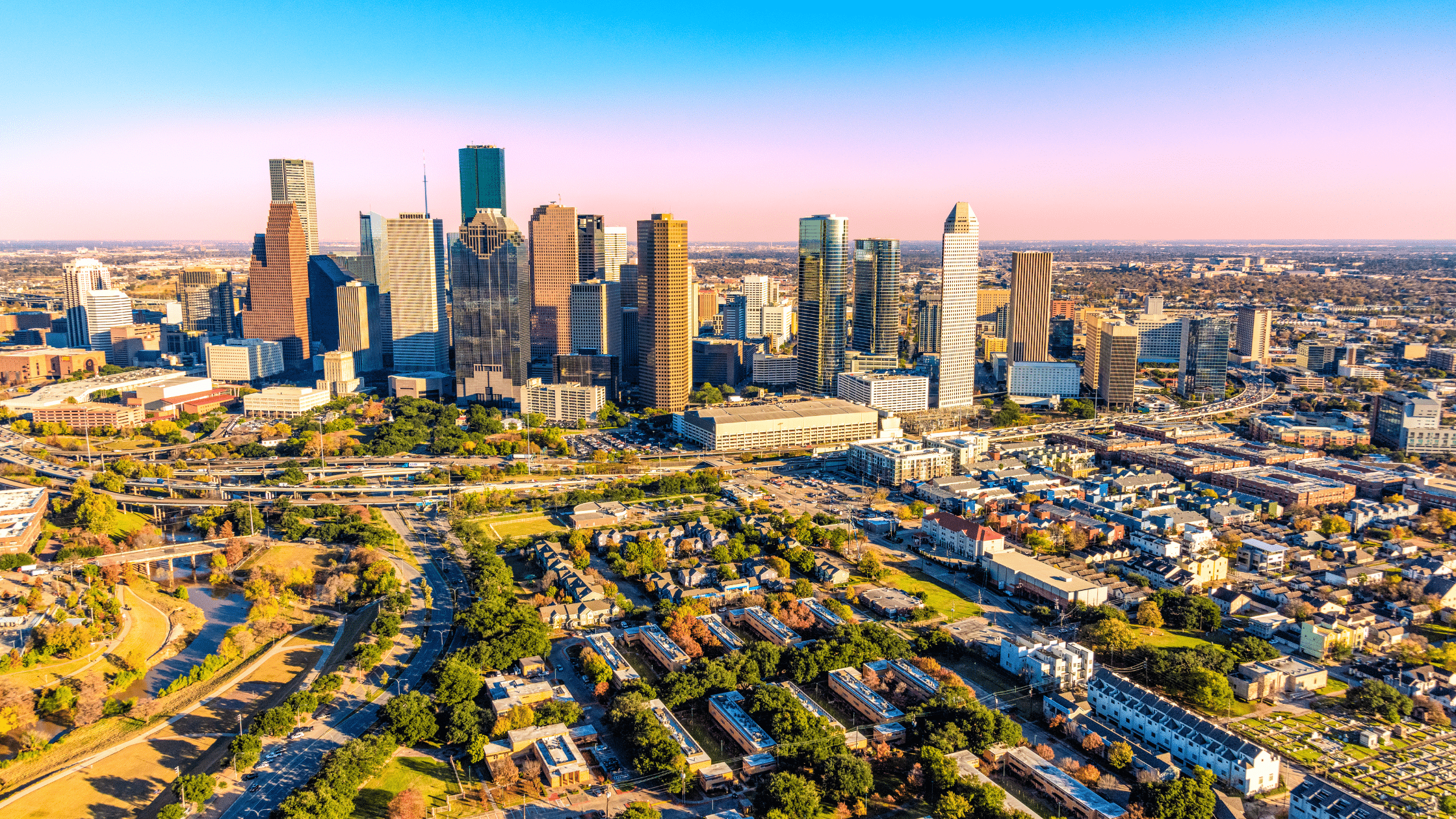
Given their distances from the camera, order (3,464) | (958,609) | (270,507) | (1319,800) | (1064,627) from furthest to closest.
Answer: (3,464) < (270,507) < (958,609) < (1064,627) < (1319,800)

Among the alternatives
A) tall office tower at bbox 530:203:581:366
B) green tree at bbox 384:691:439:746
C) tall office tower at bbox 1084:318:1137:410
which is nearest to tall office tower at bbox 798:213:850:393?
tall office tower at bbox 1084:318:1137:410

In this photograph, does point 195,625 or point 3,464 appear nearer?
point 195,625

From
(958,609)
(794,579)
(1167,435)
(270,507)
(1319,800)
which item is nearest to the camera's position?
(1319,800)

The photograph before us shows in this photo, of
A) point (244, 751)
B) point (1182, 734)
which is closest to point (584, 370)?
point (244, 751)

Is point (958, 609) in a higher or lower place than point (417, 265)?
lower

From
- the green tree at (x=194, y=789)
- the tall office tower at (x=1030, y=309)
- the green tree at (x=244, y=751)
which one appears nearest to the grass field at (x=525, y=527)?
the green tree at (x=244, y=751)

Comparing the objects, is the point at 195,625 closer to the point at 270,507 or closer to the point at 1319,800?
the point at 270,507

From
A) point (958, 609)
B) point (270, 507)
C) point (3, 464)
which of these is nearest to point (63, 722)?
point (270, 507)

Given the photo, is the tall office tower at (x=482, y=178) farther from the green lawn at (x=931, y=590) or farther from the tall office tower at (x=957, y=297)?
the green lawn at (x=931, y=590)
